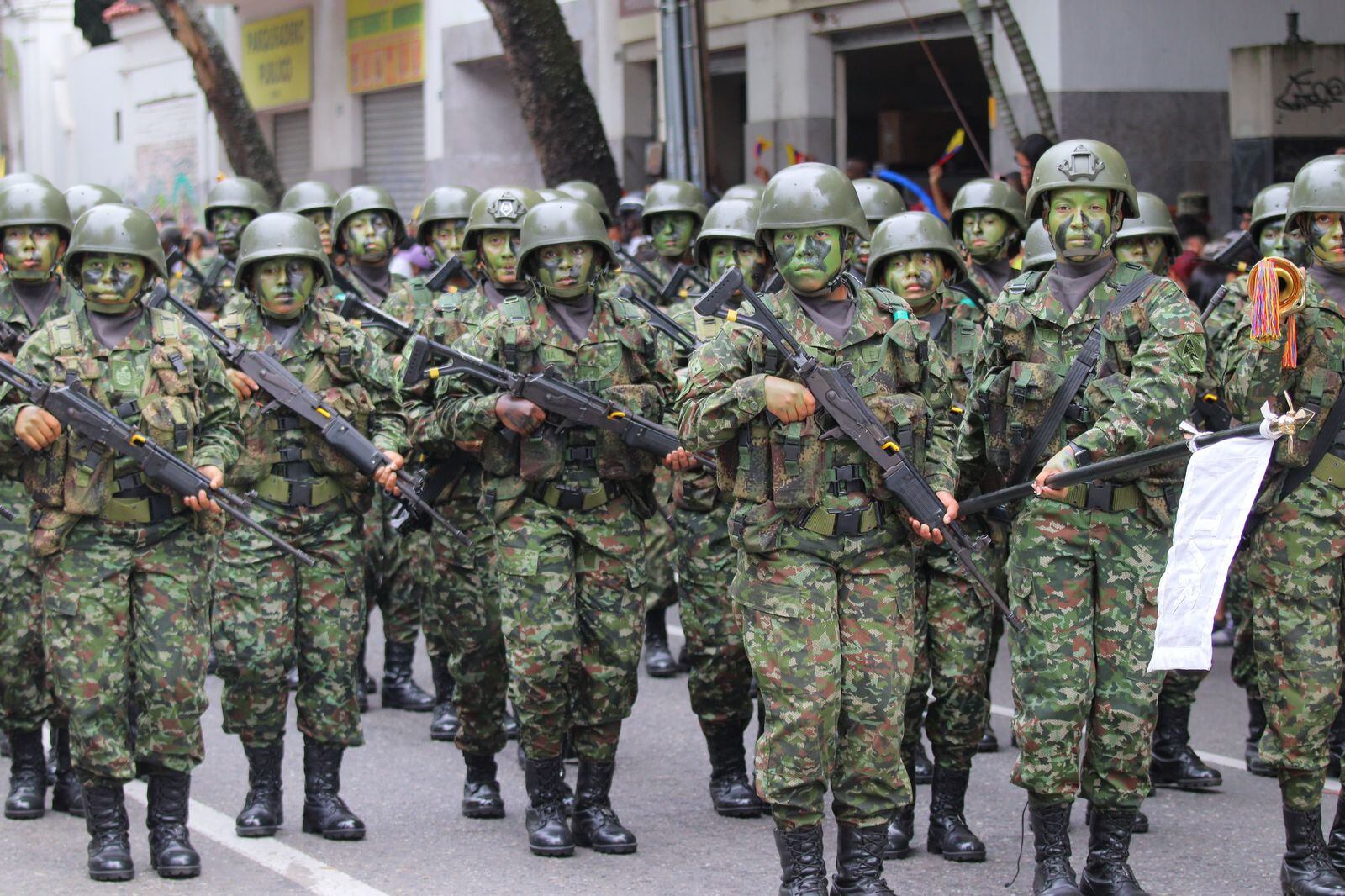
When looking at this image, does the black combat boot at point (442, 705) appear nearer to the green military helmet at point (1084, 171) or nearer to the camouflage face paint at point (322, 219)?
the camouflage face paint at point (322, 219)

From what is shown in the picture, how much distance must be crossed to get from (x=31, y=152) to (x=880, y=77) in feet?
77.7

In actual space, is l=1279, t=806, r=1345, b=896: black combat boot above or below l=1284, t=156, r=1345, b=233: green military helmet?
below

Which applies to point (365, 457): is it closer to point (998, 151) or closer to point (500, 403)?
point (500, 403)

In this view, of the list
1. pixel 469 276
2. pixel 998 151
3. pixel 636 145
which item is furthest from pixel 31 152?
pixel 469 276

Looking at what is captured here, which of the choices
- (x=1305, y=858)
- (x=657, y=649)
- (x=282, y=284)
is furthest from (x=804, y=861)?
(x=657, y=649)

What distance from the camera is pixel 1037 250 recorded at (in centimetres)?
738

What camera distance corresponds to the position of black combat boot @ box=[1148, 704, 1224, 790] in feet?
24.3

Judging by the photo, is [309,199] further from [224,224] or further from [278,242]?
[278,242]

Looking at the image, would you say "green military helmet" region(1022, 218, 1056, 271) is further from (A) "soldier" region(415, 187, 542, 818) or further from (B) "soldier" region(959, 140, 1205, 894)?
(A) "soldier" region(415, 187, 542, 818)

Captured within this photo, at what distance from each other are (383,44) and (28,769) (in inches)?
646

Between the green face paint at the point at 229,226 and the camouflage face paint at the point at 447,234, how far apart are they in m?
1.87

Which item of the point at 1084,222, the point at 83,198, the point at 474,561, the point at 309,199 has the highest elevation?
the point at 309,199

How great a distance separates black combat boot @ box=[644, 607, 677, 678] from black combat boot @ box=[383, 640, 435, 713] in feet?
3.99

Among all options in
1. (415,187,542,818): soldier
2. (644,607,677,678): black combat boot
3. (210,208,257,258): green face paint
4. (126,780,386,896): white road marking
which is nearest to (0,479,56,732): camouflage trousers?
(126,780,386,896): white road marking
